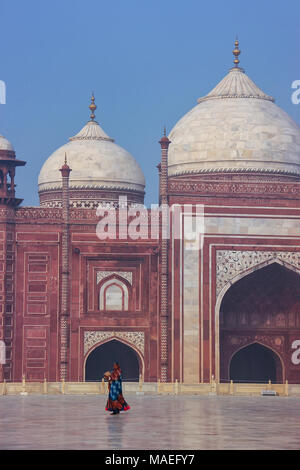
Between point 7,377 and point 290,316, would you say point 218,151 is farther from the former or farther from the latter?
point 7,377

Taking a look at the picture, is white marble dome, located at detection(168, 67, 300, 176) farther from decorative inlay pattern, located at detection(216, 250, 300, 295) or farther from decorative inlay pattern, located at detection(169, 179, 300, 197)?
decorative inlay pattern, located at detection(216, 250, 300, 295)

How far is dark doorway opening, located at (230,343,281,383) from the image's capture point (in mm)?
29688

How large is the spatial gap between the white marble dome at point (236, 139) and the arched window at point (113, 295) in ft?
16.3

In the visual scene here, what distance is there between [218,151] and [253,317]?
4936mm

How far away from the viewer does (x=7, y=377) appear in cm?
2645

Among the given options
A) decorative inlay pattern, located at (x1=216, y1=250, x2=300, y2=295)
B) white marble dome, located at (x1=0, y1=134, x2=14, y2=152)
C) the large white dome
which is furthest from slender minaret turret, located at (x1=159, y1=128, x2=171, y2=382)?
the large white dome

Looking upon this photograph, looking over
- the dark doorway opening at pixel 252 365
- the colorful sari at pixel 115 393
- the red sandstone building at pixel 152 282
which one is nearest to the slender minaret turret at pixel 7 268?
the red sandstone building at pixel 152 282

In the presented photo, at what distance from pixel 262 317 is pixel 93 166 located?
288 inches

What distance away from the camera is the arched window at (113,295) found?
89.2ft

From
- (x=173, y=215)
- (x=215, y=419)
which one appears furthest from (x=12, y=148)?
(x=215, y=419)

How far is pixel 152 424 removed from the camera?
14.5 m

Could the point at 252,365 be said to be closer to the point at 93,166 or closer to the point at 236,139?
the point at 236,139

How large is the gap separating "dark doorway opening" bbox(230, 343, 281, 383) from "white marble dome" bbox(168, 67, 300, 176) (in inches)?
202

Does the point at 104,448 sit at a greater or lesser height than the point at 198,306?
lesser
